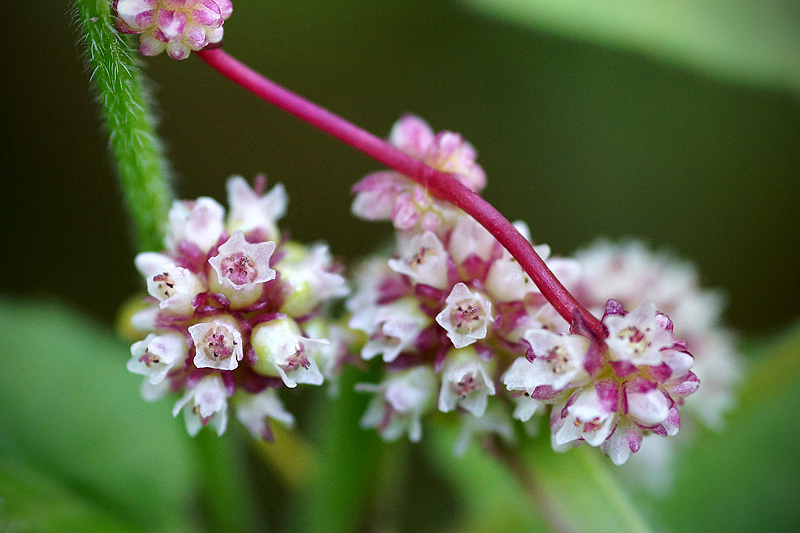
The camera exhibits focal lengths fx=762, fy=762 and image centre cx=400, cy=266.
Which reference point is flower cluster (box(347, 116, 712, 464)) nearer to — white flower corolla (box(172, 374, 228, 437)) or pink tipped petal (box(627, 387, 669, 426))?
pink tipped petal (box(627, 387, 669, 426))

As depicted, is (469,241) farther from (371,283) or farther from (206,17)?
(206,17)

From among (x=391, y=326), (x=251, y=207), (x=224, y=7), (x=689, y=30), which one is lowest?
(x=391, y=326)

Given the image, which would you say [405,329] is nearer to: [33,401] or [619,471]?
[619,471]

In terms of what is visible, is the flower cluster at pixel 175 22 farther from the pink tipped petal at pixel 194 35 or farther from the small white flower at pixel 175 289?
the small white flower at pixel 175 289

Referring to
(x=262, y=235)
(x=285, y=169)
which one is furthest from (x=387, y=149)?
(x=285, y=169)

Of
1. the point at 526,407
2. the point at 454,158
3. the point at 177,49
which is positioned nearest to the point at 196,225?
the point at 177,49

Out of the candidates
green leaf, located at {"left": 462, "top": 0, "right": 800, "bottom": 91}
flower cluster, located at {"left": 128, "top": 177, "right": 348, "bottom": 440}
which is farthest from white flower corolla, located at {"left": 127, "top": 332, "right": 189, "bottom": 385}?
green leaf, located at {"left": 462, "top": 0, "right": 800, "bottom": 91}

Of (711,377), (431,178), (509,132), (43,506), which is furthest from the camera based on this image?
A: (509,132)

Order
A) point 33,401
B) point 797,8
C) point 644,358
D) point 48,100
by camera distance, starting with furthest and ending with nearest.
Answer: point 48,100 → point 797,8 → point 33,401 → point 644,358
